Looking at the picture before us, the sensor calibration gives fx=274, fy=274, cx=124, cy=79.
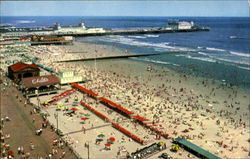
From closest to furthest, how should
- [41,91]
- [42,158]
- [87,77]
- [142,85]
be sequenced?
[42,158], [41,91], [142,85], [87,77]

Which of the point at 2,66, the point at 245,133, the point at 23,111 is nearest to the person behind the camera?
the point at 245,133

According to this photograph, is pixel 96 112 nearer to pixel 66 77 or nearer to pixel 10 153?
pixel 10 153

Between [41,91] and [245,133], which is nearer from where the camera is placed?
[245,133]

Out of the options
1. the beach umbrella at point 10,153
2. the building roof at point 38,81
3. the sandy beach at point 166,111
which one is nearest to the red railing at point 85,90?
the sandy beach at point 166,111

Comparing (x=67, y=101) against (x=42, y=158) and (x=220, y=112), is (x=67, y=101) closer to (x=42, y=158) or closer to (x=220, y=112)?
(x=42, y=158)

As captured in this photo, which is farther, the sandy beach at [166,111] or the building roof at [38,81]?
the building roof at [38,81]

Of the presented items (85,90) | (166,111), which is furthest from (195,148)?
(85,90)

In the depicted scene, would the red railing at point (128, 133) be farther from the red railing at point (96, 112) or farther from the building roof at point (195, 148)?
the building roof at point (195, 148)

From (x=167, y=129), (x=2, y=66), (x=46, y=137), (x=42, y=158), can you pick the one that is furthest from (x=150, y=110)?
(x=2, y=66)
